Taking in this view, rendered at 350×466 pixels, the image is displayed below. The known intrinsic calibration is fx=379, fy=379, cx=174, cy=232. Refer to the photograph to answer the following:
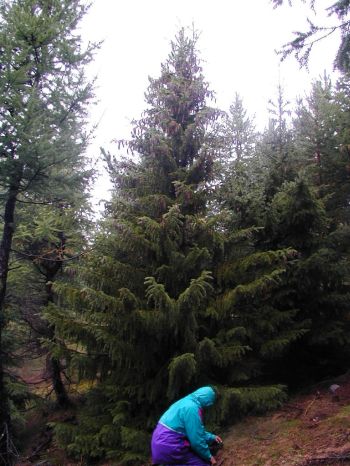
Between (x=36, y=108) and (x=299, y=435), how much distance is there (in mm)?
8994

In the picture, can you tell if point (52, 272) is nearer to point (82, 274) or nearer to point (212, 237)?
point (82, 274)

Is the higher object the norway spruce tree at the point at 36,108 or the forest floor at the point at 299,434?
the norway spruce tree at the point at 36,108

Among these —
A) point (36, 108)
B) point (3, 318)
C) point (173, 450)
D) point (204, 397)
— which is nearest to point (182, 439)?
point (173, 450)

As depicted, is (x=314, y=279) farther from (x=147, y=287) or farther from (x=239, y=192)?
(x=147, y=287)

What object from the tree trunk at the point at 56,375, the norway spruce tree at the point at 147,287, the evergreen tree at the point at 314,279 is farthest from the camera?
the tree trunk at the point at 56,375

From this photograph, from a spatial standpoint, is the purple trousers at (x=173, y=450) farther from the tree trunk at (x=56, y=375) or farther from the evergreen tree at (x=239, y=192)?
the tree trunk at (x=56, y=375)

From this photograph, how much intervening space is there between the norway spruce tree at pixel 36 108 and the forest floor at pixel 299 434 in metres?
5.43

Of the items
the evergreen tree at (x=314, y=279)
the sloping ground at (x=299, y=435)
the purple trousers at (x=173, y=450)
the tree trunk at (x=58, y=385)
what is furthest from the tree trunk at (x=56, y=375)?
the purple trousers at (x=173, y=450)

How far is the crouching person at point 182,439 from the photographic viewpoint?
4922mm

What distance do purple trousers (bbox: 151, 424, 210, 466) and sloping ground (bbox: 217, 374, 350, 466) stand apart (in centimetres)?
172

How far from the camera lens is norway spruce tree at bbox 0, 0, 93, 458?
866 centimetres

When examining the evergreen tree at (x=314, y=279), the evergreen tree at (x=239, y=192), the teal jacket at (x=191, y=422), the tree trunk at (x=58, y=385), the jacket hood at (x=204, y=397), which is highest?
the evergreen tree at (x=239, y=192)

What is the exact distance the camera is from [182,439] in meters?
4.97

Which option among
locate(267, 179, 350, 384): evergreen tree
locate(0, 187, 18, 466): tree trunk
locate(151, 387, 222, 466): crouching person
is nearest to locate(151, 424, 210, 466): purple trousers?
locate(151, 387, 222, 466): crouching person
